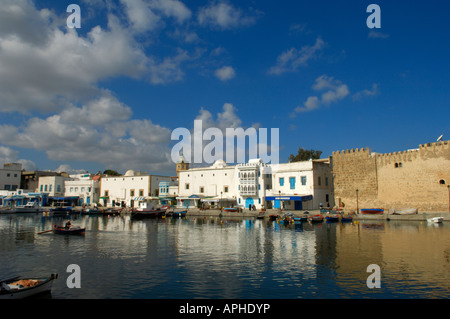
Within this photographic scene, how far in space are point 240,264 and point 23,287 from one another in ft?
32.0

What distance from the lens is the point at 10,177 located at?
82.6m

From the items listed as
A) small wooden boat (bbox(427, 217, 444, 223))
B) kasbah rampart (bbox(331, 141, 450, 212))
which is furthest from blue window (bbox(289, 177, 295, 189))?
small wooden boat (bbox(427, 217, 444, 223))

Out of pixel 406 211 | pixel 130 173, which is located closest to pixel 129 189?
pixel 130 173

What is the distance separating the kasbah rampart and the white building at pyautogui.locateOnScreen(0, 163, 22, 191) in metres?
76.0

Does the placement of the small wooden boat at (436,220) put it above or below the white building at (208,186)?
below

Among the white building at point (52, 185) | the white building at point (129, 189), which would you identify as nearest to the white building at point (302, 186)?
the white building at point (129, 189)

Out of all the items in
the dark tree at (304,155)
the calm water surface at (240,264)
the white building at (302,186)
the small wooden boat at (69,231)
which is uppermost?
the dark tree at (304,155)

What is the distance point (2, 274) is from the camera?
1564 cm

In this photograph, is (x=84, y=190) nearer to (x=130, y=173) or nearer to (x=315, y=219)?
(x=130, y=173)

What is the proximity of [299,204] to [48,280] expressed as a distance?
133ft

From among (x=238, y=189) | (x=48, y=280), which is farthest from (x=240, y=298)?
(x=238, y=189)

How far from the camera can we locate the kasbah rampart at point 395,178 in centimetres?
3853

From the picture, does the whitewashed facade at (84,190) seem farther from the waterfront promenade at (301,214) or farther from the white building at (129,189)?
the waterfront promenade at (301,214)

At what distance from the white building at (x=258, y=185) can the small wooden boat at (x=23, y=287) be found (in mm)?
38134
